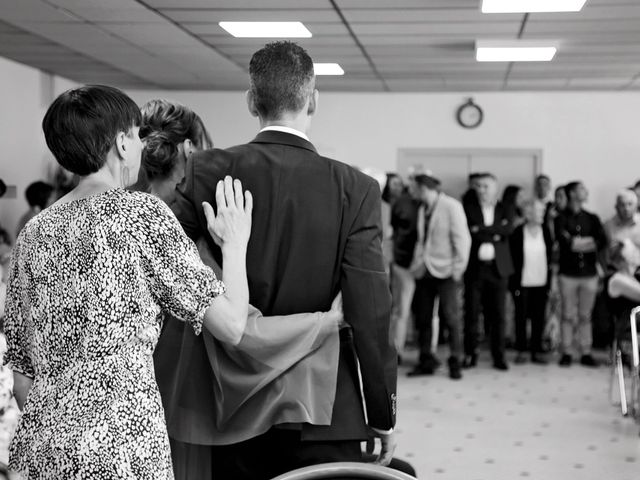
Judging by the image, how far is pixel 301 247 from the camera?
6.78 ft

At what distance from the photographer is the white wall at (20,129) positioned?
31.0 ft

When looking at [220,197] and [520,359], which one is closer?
[220,197]

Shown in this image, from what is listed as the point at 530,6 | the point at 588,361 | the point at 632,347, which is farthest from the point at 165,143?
the point at 588,361

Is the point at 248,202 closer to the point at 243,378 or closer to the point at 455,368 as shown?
the point at 243,378

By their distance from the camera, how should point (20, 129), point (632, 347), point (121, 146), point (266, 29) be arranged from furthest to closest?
point (20, 129)
point (266, 29)
point (632, 347)
point (121, 146)

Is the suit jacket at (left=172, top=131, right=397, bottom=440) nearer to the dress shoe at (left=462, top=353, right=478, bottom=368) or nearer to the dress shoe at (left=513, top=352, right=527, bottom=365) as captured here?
the dress shoe at (left=462, top=353, right=478, bottom=368)

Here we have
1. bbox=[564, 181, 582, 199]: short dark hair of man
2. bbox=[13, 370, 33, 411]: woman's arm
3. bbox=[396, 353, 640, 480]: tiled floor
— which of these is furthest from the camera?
bbox=[564, 181, 582, 199]: short dark hair of man

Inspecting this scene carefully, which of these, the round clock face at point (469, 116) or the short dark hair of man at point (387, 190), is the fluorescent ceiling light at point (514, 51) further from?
the round clock face at point (469, 116)

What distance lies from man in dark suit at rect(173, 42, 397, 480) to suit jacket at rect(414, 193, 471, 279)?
5.39m

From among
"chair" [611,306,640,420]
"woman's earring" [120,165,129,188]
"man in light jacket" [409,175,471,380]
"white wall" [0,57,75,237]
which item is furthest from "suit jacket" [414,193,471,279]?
"woman's earring" [120,165,129,188]

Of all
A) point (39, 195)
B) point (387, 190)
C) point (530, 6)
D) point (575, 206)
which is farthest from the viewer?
point (387, 190)

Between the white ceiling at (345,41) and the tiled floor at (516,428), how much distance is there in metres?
2.88

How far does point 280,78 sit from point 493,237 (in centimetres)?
610

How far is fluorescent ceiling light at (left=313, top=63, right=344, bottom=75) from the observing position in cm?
886
